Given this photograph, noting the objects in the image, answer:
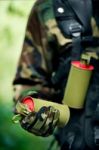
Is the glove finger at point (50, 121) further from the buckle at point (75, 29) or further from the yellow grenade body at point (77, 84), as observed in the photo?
the buckle at point (75, 29)

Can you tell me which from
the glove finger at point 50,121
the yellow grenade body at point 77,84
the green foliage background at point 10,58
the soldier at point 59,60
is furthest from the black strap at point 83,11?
the green foliage background at point 10,58

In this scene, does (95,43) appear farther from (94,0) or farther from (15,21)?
(15,21)

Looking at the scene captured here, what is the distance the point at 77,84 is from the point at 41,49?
0.84 feet

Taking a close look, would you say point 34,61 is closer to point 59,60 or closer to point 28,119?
point 59,60

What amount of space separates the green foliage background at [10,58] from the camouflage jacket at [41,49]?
0.37 metres

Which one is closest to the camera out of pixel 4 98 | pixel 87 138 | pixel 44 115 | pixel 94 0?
pixel 44 115

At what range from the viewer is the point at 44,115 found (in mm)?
1388

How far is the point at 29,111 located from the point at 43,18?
1.32 ft

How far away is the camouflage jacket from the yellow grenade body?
0.49 ft

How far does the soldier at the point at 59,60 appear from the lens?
1.50m

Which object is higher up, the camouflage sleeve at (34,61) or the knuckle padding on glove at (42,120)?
the camouflage sleeve at (34,61)

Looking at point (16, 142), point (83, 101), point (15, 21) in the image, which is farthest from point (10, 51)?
point (83, 101)

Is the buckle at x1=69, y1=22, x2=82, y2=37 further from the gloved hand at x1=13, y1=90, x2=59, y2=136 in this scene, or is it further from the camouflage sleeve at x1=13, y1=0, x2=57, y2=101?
the gloved hand at x1=13, y1=90, x2=59, y2=136

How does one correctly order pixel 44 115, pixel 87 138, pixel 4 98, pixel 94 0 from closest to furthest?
pixel 44 115, pixel 87 138, pixel 94 0, pixel 4 98
